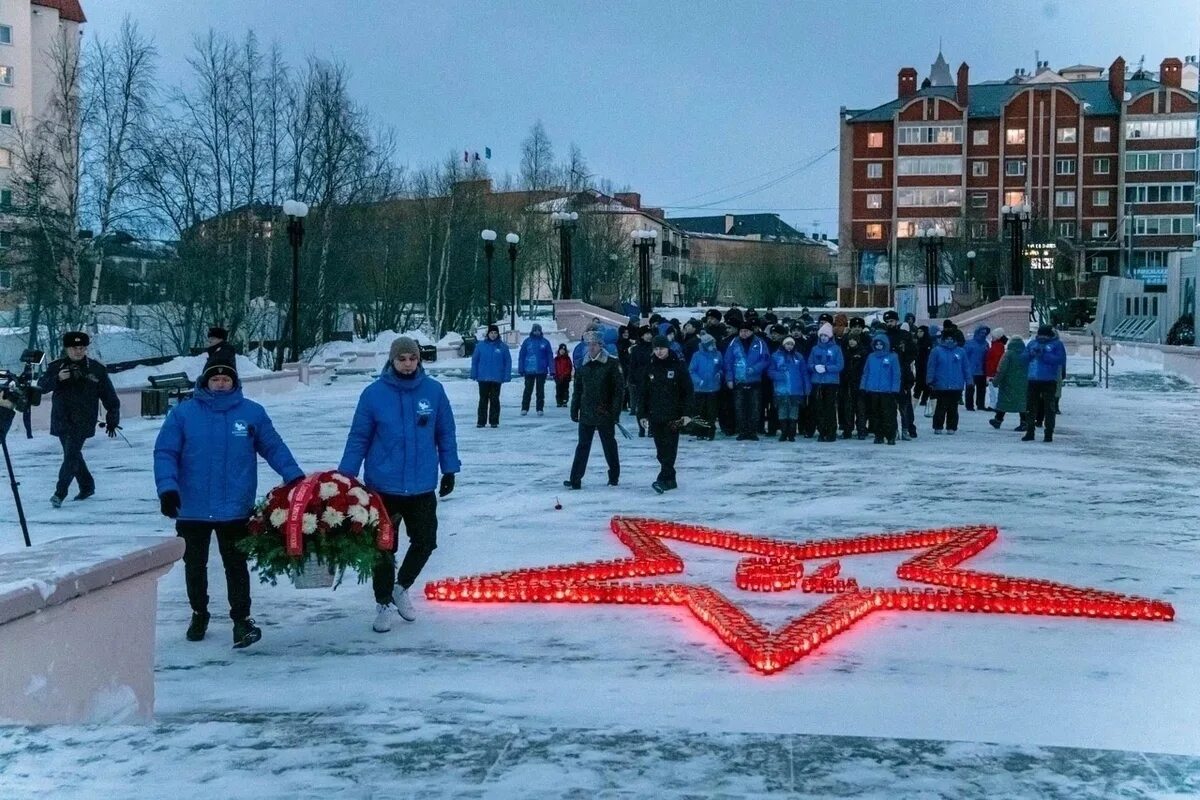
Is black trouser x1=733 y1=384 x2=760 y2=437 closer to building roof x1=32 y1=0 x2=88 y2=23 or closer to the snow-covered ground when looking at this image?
the snow-covered ground

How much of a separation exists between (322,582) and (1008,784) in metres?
3.94

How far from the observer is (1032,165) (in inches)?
3824

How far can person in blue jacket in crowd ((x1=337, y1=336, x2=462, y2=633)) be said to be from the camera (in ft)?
25.4

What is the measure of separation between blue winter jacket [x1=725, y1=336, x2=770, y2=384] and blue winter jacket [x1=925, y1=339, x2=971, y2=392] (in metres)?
2.79

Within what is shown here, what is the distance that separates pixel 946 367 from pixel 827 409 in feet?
7.35

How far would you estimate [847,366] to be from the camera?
19.8m

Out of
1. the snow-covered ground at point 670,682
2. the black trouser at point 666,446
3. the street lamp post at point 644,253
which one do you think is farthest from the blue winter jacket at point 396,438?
the street lamp post at point 644,253

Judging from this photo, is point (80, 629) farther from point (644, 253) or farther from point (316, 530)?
point (644, 253)

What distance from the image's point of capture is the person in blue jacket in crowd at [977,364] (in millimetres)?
24703

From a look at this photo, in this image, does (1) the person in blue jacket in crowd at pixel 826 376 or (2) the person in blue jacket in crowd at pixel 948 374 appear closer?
(1) the person in blue jacket in crowd at pixel 826 376

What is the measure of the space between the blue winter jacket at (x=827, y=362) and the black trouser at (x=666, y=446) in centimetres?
549

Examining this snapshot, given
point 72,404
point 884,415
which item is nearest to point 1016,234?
point 884,415

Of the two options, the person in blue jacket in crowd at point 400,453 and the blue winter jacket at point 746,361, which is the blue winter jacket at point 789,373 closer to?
the blue winter jacket at point 746,361

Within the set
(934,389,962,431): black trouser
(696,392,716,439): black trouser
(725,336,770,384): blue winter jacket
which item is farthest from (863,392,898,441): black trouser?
(696,392,716,439): black trouser
